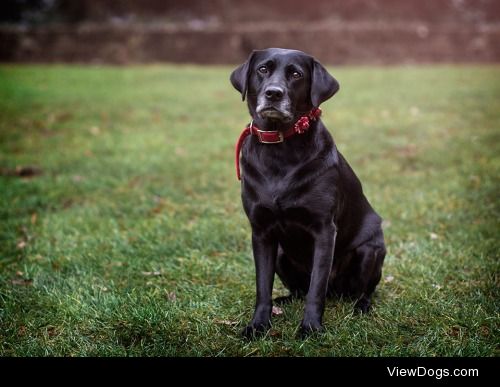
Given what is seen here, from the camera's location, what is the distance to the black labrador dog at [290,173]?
3051 millimetres

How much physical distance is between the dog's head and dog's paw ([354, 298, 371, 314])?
113 centimetres

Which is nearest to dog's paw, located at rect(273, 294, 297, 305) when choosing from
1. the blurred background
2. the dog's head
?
the dog's head

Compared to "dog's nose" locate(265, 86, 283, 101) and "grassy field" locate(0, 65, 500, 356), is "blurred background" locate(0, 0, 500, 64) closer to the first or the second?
"grassy field" locate(0, 65, 500, 356)

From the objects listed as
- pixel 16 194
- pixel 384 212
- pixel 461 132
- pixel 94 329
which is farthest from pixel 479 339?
pixel 461 132

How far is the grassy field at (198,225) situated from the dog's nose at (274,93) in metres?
1.18

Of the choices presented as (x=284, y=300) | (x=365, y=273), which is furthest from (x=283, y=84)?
(x=284, y=300)

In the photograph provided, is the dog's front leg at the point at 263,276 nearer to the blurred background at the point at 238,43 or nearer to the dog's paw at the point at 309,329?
the dog's paw at the point at 309,329

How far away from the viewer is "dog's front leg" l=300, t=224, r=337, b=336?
10.0 feet

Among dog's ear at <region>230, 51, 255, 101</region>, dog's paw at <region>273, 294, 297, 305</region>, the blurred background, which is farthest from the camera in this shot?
the blurred background

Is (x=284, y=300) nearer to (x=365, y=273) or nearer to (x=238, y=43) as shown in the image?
(x=365, y=273)

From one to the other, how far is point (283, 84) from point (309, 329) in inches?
47.9

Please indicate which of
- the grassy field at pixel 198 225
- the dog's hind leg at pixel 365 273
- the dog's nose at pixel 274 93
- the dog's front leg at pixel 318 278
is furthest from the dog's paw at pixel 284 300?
the dog's nose at pixel 274 93

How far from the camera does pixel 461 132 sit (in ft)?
26.8

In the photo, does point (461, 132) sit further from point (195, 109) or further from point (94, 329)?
point (94, 329)
